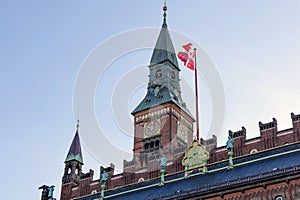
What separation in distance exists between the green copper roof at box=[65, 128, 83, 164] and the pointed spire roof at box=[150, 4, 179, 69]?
70.7 feet

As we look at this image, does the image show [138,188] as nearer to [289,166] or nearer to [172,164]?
[172,164]

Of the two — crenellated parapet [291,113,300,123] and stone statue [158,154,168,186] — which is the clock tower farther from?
crenellated parapet [291,113,300,123]

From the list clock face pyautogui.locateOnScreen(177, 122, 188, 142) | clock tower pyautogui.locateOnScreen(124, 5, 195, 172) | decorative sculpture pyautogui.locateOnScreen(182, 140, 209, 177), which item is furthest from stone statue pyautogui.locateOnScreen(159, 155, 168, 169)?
clock face pyautogui.locateOnScreen(177, 122, 188, 142)

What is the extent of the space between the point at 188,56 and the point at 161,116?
14961 millimetres

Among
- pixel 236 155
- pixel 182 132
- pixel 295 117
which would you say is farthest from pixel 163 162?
pixel 182 132

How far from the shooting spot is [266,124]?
75375mm

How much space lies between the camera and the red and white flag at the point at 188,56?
291 ft

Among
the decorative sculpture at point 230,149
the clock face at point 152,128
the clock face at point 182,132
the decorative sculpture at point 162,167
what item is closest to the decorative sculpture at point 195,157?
the decorative sculpture at point 162,167

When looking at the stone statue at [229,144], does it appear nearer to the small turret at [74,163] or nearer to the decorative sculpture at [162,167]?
the decorative sculpture at [162,167]

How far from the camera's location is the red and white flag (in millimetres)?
88625

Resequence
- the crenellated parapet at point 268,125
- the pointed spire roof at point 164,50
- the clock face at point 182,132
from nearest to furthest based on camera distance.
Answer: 1. the crenellated parapet at point 268,125
2. the clock face at point 182,132
3. the pointed spire roof at point 164,50

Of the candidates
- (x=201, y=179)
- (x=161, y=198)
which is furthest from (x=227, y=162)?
(x=161, y=198)

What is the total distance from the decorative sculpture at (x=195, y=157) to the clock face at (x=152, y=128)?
19.3m

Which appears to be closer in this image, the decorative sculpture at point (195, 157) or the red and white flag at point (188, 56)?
the decorative sculpture at point (195, 157)
